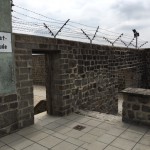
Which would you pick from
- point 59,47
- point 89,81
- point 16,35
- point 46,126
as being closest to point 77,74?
point 89,81

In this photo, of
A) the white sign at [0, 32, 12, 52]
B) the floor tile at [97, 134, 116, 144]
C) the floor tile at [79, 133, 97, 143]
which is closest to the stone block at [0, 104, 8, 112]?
the white sign at [0, 32, 12, 52]

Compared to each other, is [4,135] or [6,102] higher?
[6,102]

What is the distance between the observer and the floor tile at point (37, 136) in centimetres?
413

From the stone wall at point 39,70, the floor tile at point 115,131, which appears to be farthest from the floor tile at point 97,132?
the stone wall at point 39,70

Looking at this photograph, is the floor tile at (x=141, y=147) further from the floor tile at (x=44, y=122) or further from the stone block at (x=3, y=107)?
the stone block at (x=3, y=107)

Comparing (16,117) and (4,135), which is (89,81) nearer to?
(16,117)

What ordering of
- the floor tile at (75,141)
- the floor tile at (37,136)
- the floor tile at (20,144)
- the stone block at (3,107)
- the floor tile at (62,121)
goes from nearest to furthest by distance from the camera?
1. the floor tile at (20,144)
2. the floor tile at (75,141)
3. the floor tile at (37,136)
4. the stone block at (3,107)
5. the floor tile at (62,121)

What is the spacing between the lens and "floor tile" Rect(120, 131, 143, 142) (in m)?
4.02

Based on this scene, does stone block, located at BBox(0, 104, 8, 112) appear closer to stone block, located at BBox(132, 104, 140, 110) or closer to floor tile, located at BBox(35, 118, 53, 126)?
floor tile, located at BBox(35, 118, 53, 126)

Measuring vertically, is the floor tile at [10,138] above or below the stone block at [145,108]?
below

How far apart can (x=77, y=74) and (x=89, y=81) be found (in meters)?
0.79

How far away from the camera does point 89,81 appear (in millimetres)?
6871

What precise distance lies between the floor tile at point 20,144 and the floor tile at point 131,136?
2005mm

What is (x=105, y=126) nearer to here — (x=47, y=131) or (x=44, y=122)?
(x=47, y=131)
